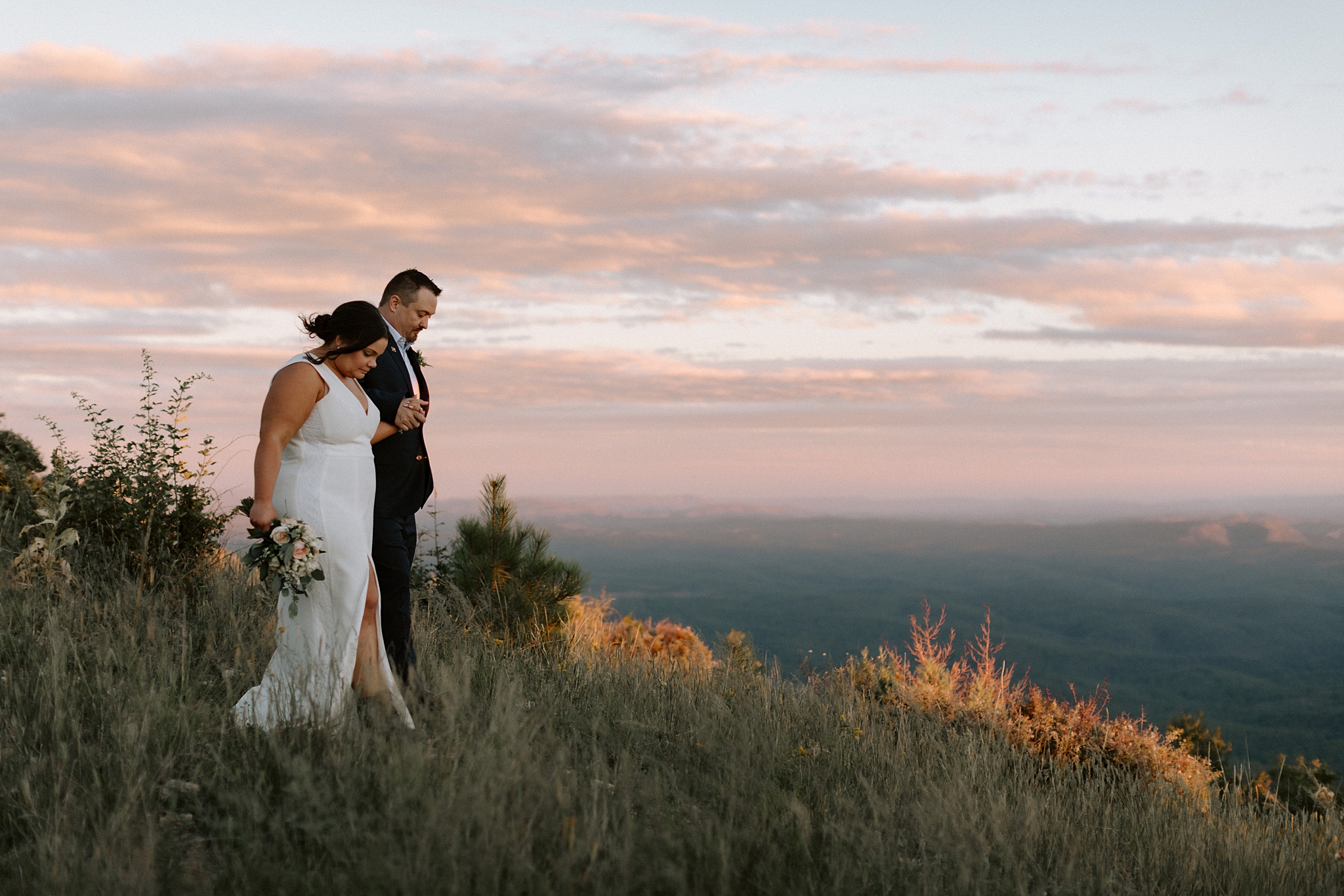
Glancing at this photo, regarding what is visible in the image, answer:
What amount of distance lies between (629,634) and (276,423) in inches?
427

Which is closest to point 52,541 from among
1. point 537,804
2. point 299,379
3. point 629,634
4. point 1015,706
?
point 299,379

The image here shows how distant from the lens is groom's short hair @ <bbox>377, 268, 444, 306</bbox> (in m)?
5.23

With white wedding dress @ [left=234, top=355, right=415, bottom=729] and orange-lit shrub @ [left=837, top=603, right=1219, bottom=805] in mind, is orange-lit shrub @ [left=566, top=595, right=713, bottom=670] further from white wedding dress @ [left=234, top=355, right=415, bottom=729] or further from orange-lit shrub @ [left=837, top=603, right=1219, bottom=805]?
white wedding dress @ [left=234, top=355, right=415, bottom=729]

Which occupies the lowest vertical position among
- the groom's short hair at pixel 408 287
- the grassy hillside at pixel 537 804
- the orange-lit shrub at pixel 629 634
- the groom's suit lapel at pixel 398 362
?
the orange-lit shrub at pixel 629 634

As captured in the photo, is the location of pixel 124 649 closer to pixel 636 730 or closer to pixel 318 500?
pixel 318 500

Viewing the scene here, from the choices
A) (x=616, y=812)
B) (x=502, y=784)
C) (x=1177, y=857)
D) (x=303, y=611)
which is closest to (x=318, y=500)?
(x=303, y=611)

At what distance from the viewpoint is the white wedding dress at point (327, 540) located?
4.15m

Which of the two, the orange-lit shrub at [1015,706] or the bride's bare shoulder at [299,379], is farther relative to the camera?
the orange-lit shrub at [1015,706]

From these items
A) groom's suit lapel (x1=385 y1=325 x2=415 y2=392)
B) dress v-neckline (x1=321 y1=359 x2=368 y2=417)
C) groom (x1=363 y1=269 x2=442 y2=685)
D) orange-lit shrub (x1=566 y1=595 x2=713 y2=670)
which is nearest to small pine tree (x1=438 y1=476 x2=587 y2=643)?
orange-lit shrub (x1=566 y1=595 x2=713 y2=670)

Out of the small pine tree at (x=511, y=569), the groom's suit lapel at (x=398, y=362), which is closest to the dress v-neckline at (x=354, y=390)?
the groom's suit lapel at (x=398, y=362)

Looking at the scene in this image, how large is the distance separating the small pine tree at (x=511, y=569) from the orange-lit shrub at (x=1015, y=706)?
3.05 metres

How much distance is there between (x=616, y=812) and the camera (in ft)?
11.5

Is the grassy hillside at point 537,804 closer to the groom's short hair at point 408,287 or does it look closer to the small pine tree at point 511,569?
the groom's short hair at point 408,287

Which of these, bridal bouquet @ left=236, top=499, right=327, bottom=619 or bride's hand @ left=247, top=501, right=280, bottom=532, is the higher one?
bride's hand @ left=247, top=501, right=280, bottom=532
